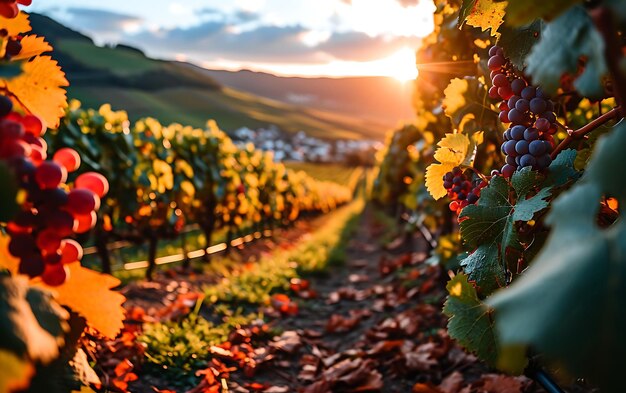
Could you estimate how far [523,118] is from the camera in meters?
1.77

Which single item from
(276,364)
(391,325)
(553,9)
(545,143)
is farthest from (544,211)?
(391,325)

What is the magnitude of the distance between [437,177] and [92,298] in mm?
1440

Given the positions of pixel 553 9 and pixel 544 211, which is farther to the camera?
pixel 544 211

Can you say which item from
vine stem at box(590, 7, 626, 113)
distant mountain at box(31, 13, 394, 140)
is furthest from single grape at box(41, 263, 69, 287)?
distant mountain at box(31, 13, 394, 140)

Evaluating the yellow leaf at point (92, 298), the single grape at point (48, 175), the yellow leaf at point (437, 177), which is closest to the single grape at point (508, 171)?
the yellow leaf at point (437, 177)

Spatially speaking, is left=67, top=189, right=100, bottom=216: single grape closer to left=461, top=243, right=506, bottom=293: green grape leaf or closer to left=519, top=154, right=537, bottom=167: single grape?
left=461, top=243, right=506, bottom=293: green grape leaf

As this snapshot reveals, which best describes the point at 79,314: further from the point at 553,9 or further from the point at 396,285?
the point at 396,285

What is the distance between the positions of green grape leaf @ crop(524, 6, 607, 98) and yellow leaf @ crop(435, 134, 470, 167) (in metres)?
1.04

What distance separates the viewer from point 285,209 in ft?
47.6

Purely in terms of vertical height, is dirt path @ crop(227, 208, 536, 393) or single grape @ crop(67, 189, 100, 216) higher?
single grape @ crop(67, 189, 100, 216)

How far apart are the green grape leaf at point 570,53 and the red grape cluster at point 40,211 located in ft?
2.99

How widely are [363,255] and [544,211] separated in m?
9.02

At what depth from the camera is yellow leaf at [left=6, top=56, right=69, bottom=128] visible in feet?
4.27

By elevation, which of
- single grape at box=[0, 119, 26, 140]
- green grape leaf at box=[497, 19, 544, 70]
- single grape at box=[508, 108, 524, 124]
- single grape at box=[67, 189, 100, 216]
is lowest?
single grape at box=[67, 189, 100, 216]
